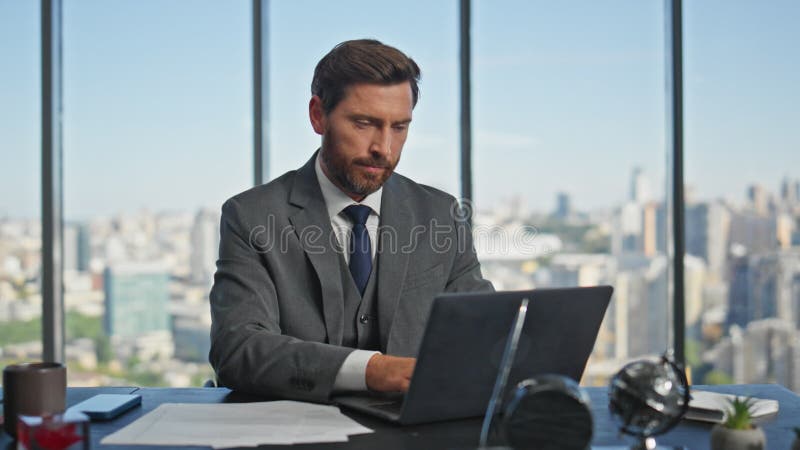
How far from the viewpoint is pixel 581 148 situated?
3781 millimetres

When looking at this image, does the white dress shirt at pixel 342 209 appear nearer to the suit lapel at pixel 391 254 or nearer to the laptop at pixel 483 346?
the suit lapel at pixel 391 254

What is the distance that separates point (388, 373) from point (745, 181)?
2.62m

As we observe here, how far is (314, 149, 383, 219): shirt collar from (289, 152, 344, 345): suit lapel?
0.02 meters

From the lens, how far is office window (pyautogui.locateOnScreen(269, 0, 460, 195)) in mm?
3781

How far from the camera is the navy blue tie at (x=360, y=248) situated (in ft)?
7.32

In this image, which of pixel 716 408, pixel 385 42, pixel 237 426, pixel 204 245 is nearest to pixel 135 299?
pixel 204 245

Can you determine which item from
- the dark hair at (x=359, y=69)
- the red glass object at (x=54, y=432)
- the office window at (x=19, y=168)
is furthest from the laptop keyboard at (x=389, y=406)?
the office window at (x=19, y=168)

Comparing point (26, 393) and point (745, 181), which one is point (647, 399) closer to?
point (26, 393)

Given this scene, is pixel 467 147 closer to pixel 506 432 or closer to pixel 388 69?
pixel 388 69

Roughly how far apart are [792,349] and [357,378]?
276cm

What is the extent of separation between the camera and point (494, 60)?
379 cm

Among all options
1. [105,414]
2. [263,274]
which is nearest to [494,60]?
[263,274]

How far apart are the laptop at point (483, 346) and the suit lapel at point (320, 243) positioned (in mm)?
513

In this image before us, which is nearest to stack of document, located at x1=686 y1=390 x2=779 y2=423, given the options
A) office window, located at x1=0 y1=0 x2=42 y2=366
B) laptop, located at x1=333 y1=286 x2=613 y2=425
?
laptop, located at x1=333 y1=286 x2=613 y2=425
